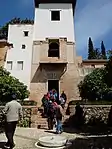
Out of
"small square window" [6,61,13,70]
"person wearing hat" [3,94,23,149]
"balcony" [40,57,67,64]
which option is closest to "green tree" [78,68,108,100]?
"balcony" [40,57,67,64]

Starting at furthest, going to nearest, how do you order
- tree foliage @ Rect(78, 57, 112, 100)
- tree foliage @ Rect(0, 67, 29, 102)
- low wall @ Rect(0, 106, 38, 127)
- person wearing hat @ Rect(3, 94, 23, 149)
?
tree foliage @ Rect(78, 57, 112, 100)
tree foliage @ Rect(0, 67, 29, 102)
low wall @ Rect(0, 106, 38, 127)
person wearing hat @ Rect(3, 94, 23, 149)

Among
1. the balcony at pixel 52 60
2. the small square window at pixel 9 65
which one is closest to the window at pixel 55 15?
the balcony at pixel 52 60

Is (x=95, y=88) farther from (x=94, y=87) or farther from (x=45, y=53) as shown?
(x=45, y=53)

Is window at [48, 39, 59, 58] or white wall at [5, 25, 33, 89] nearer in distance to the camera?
white wall at [5, 25, 33, 89]

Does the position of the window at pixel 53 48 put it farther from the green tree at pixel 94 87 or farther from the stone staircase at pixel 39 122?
the stone staircase at pixel 39 122

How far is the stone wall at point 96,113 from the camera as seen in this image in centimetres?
1370

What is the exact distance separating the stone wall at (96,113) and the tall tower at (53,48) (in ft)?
26.1

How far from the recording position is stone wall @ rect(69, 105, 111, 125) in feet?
45.0

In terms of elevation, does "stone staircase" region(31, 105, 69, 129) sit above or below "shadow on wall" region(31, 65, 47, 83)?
below

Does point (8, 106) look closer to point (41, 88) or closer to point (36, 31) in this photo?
point (41, 88)

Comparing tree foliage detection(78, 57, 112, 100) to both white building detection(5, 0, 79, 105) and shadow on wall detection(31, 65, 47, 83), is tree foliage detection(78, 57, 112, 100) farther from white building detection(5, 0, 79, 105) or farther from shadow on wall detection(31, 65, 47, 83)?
shadow on wall detection(31, 65, 47, 83)

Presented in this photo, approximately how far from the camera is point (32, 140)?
9.43 m

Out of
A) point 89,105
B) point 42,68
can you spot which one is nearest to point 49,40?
point 42,68

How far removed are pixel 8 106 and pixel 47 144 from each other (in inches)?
80.2
